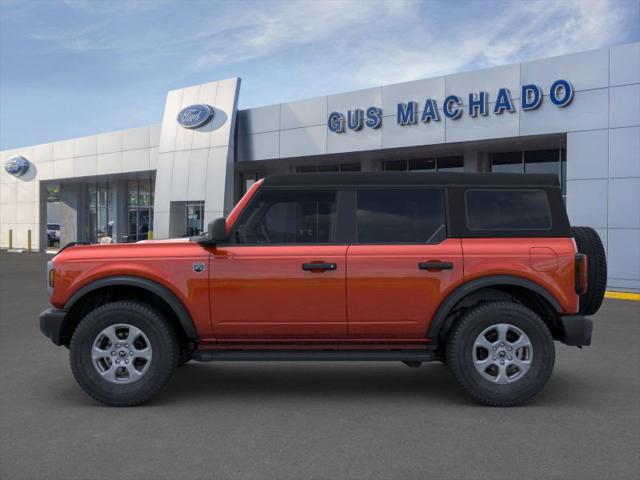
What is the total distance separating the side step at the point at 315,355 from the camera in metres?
5.27

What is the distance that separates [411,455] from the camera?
4059 millimetres

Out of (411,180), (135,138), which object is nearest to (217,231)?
(411,180)

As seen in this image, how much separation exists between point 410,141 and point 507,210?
15.1 metres

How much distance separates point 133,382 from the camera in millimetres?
5219

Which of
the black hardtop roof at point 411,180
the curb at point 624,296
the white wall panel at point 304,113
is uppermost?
the white wall panel at point 304,113

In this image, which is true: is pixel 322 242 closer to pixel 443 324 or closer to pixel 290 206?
pixel 290 206

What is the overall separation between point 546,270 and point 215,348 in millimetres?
2917

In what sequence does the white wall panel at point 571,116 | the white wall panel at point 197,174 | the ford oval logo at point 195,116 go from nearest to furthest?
the white wall panel at point 571,116 → the ford oval logo at point 195,116 → the white wall panel at point 197,174

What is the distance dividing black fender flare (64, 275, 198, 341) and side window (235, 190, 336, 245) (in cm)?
74

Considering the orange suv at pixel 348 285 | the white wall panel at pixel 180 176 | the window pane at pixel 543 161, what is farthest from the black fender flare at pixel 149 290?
the white wall panel at pixel 180 176

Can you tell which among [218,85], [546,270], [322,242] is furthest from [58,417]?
[218,85]

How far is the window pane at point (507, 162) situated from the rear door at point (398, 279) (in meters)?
16.5

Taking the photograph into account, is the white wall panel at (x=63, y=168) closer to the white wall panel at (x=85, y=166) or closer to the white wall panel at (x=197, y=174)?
the white wall panel at (x=85, y=166)

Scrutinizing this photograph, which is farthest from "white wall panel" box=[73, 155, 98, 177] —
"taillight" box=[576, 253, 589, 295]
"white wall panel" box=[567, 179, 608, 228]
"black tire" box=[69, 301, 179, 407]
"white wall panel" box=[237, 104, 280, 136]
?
"taillight" box=[576, 253, 589, 295]
